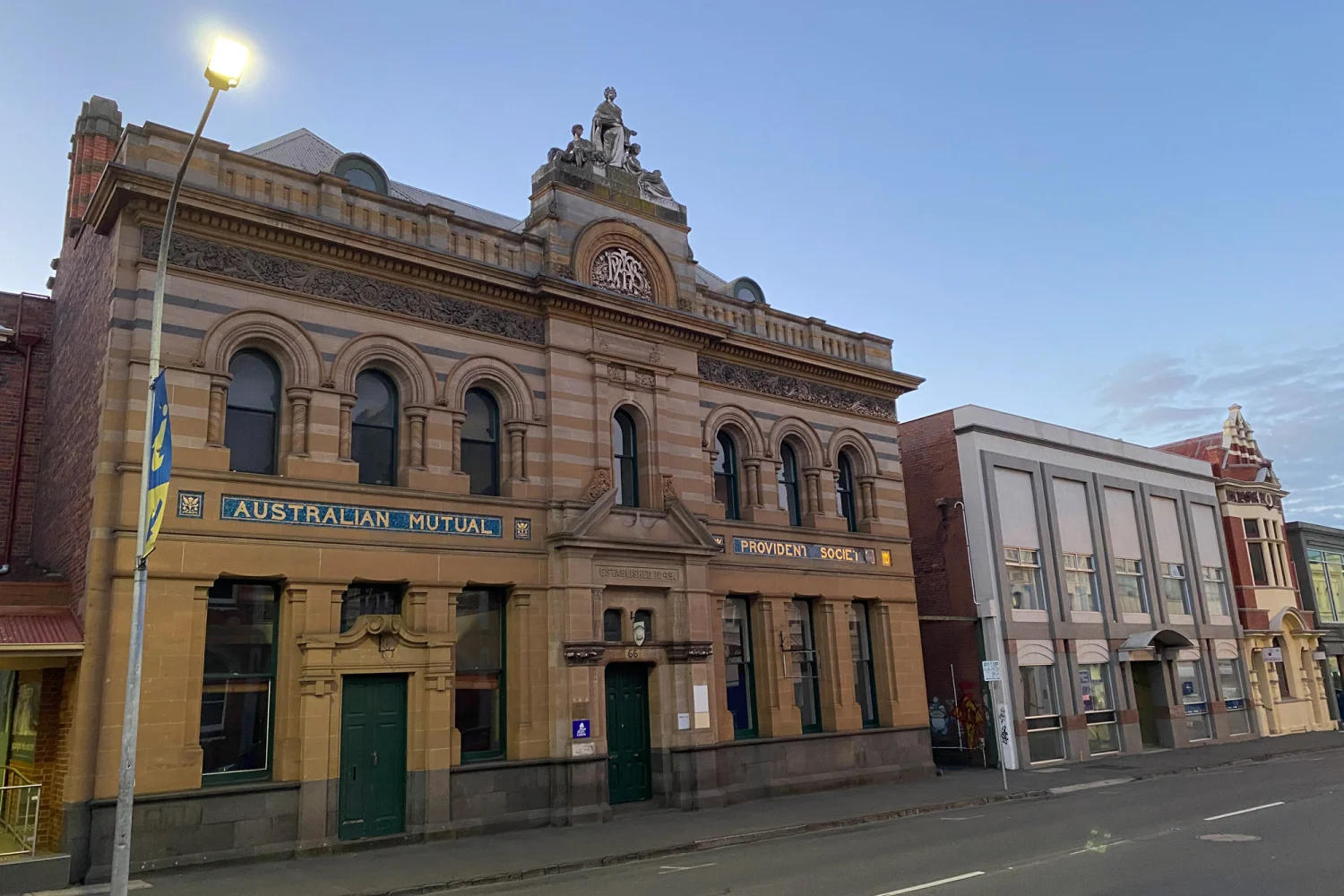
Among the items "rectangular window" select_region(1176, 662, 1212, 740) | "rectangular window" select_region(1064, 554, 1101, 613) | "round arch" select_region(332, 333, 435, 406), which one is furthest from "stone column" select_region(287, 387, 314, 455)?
"rectangular window" select_region(1176, 662, 1212, 740)

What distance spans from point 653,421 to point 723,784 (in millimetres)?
8080

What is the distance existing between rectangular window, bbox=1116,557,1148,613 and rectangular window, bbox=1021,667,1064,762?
5688mm

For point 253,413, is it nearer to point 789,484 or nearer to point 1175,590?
point 789,484

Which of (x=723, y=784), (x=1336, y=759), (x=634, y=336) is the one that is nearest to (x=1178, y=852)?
(x=723, y=784)

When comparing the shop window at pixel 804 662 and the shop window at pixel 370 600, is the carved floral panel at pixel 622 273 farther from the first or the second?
the shop window at pixel 804 662

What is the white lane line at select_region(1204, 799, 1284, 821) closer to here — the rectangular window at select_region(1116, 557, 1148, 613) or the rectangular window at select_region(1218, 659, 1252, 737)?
the rectangular window at select_region(1116, 557, 1148, 613)

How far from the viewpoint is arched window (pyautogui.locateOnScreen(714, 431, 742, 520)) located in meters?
24.1

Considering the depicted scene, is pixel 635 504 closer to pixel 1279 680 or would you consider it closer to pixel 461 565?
pixel 461 565

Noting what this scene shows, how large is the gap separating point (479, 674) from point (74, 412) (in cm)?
878

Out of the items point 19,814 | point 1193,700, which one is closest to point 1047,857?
point 19,814

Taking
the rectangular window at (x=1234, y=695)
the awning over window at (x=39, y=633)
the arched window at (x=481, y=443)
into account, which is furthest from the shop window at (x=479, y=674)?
the rectangular window at (x=1234, y=695)

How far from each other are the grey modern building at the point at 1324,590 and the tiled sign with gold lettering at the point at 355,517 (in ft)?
137

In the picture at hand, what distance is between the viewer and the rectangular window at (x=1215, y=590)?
126ft

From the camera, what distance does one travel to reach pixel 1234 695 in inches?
1495
